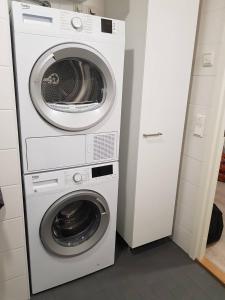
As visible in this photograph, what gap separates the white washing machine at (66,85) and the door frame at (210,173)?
2.15 ft

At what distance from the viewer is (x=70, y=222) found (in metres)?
1.74

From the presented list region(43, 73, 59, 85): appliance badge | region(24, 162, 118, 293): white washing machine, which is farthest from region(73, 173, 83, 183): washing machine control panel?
region(43, 73, 59, 85): appliance badge

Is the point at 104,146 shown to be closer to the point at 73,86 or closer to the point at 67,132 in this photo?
the point at 67,132

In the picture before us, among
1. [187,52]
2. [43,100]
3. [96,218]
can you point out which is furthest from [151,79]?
[96,218]

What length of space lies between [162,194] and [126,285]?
2.28 feet

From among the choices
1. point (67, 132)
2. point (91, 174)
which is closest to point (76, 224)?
point (91, 174)

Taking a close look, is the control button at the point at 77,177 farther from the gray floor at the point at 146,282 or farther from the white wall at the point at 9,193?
the gray floor at the point at 146,282

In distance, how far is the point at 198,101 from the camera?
1821 mm

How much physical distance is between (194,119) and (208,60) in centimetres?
41

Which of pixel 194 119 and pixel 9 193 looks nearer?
pixel 9 193

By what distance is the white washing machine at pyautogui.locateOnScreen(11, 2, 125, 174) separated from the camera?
4.08 ft

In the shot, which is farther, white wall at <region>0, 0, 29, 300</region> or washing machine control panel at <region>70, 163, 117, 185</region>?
washing machine control panel at <region>70, 163, 117, 185</region>

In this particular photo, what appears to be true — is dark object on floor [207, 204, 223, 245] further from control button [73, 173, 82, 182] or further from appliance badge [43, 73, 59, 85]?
appliance badge [43, 73, 59, 85]

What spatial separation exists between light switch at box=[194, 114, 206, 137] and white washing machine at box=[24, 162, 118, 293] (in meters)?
0.66
